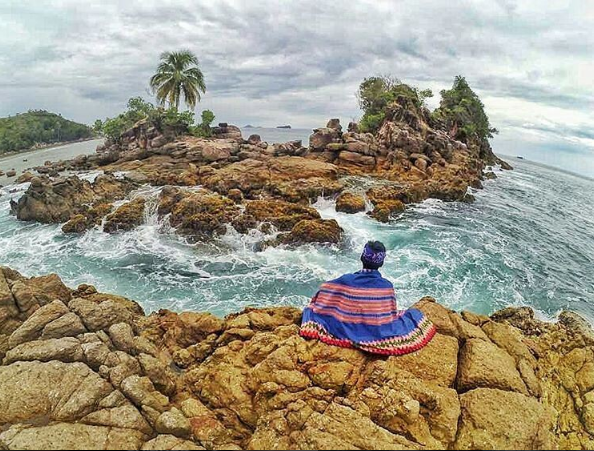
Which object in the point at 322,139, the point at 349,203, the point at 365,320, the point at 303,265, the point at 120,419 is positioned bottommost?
the point at 303,265

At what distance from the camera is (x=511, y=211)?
3653 centimetres

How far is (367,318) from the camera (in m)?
6.84

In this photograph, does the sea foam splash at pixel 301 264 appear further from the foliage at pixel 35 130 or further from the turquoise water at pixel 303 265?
the foliage at pixel 35 130

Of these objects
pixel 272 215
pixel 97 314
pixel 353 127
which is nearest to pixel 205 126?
pixel 353 127

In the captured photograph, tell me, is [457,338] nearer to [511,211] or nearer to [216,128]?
[511,211]

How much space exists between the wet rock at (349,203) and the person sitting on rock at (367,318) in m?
21.2

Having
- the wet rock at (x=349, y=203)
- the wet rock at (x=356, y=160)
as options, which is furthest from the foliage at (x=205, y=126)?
the wet rock at (x=349, y=203)

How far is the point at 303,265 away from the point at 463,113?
208 ft

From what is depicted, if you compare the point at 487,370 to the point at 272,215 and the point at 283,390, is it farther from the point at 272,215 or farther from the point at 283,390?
the point at 272,215

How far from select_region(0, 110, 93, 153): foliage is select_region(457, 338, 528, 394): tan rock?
9248 centimetres

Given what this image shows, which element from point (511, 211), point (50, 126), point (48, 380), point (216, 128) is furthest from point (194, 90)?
point (50, 126)

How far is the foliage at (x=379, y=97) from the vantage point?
176 feet

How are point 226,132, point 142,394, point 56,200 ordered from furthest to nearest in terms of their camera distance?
1. point 226,132
2. point 56,200
3. point 142,394

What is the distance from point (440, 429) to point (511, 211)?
3762cm
